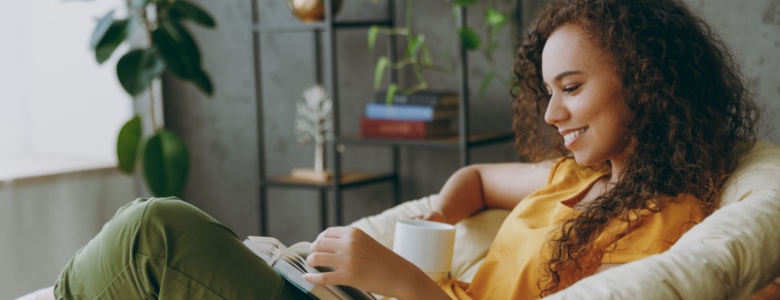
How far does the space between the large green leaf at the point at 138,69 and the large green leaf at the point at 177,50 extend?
0.12 feet

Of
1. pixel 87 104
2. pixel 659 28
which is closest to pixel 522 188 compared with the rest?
pixel 659 28

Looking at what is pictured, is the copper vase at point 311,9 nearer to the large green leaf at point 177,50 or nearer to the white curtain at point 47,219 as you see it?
the large green leaf at point 177,50

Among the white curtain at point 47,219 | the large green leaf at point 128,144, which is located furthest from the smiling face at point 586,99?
the white curtain at point 47,219

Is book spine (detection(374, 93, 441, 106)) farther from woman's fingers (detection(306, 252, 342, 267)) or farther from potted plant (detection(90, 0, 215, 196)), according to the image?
woman's fingers (detection(306, 252, 342, 267))

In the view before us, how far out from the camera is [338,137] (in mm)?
2834

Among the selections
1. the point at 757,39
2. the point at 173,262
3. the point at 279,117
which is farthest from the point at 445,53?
the point at 173,262

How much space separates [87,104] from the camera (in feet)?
11.0

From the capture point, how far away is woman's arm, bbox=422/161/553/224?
1.79 meters

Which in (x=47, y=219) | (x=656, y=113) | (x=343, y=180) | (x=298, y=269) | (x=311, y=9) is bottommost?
(x=47, y=219)

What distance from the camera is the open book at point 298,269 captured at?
4.19ft

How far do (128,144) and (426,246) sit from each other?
184 centimetres

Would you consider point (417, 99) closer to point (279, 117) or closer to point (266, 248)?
point (279, 117)

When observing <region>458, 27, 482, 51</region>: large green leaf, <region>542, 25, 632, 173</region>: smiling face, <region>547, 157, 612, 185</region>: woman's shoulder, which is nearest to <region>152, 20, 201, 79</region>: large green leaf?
<region>458, 27, 482, 51</region>: large green leaf

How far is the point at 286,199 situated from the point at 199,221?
2033 mm
